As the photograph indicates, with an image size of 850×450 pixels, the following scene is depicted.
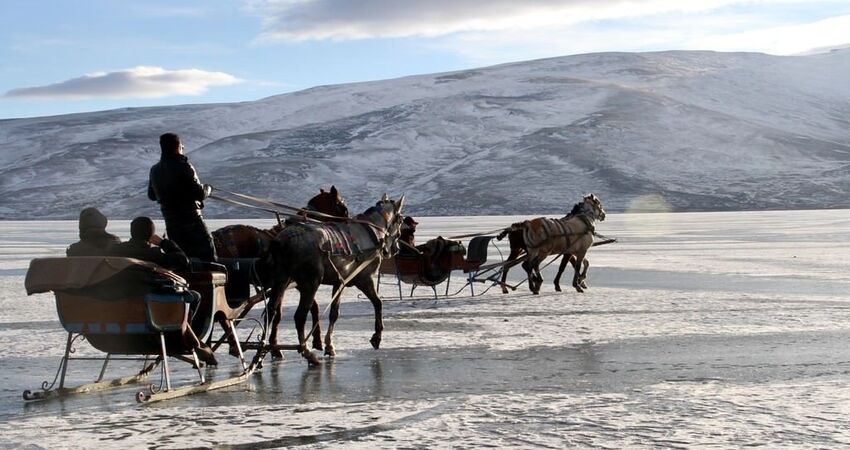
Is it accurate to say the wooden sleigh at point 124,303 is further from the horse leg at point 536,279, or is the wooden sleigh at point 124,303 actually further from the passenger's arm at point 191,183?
the horse leg at point 536,279

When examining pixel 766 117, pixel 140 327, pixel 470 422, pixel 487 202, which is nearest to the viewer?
pixel 470 422

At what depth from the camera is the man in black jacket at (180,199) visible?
9.59m

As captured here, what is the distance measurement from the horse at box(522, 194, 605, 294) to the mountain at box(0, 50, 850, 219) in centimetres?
10590

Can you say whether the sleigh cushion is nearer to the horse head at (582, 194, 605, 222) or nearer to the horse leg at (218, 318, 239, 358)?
the horse leg at (218, 318, 239, 358)

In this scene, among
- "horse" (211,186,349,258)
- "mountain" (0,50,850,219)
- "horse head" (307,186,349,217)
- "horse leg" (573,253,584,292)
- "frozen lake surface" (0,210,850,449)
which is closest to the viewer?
"frozen lake surface" (0,210,850,449)

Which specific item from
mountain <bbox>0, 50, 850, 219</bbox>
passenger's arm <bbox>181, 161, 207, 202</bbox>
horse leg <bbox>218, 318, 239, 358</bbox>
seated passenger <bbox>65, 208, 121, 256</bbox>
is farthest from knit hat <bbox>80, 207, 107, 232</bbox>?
mountain <bbox>0, 50, 850, 219</bbox>

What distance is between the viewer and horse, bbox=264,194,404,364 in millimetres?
10875

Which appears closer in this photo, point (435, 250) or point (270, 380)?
point (270, 380)

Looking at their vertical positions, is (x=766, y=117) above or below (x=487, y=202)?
above

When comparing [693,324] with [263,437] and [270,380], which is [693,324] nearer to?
[270,380]

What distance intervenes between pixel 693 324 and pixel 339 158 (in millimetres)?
138187

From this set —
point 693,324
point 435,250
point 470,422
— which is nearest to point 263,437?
point 470,422

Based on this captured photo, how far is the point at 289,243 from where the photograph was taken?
1084cm

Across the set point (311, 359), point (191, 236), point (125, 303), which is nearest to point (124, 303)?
point (125, 303)
